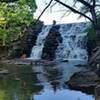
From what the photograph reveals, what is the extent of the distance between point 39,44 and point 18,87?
29540 mm

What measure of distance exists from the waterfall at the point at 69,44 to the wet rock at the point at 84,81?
20951 mm

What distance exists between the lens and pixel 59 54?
4938 cm

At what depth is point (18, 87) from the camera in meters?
24.3

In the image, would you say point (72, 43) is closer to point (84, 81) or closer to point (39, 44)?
point (39, 44)

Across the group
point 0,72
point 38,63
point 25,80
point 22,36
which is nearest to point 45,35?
point 22,36

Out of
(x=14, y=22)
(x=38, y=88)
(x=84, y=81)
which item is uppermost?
(x=14, y=22)

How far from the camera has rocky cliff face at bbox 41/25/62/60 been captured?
163ft

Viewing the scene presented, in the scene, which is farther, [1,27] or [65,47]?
[1,27]

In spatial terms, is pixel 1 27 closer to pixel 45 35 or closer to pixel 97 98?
pixel 45 35

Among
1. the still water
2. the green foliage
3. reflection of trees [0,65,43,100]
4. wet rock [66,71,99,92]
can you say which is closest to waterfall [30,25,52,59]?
the green foliage

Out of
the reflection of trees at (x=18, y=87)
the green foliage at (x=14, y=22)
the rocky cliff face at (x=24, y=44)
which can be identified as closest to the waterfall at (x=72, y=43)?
the rocky cliff face at (x=24, y=44)

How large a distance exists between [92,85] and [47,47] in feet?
94.4

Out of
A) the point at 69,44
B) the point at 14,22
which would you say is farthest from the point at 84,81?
the point at 14,22

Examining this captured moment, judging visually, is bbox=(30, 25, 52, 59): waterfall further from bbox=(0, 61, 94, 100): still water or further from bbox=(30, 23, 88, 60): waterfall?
bbox=(0, 61, 94, 100): still water
